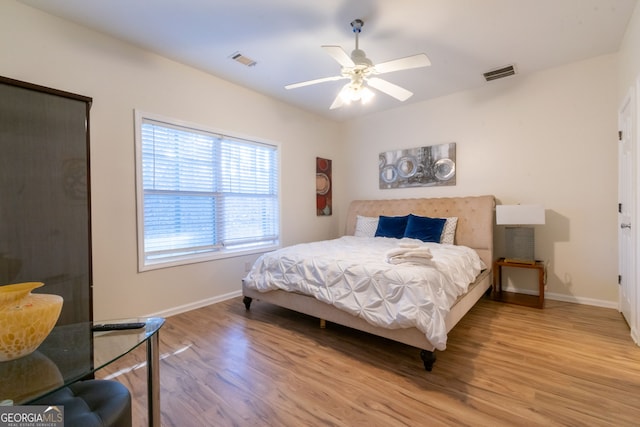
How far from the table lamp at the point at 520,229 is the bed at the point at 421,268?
0.29 meters

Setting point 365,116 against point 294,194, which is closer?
point 294,194

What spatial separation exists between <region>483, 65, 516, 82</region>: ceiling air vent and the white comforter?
86.0 inches

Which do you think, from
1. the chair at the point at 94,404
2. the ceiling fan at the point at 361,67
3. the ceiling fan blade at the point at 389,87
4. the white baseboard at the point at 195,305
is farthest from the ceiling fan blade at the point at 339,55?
the white baseboard at the point at 195,305

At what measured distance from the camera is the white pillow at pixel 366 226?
14.2ft

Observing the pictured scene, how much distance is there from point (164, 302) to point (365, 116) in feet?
13.8

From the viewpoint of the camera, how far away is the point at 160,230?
3018 millimetres

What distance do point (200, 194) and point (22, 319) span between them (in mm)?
2559

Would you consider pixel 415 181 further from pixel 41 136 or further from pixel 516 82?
pixel 41 136

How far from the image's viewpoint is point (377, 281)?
7.05ft

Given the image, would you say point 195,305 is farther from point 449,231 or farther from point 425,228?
→ point 449,231

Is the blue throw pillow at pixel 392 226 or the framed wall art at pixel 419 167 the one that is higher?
the framed wall art at pixel 419 167

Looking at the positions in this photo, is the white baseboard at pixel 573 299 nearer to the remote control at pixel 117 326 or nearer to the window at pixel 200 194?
the window at pixel 200 194

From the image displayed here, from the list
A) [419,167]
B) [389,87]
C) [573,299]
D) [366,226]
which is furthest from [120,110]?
[573,299]

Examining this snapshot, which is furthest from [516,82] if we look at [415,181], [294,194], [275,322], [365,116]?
[275,322]
